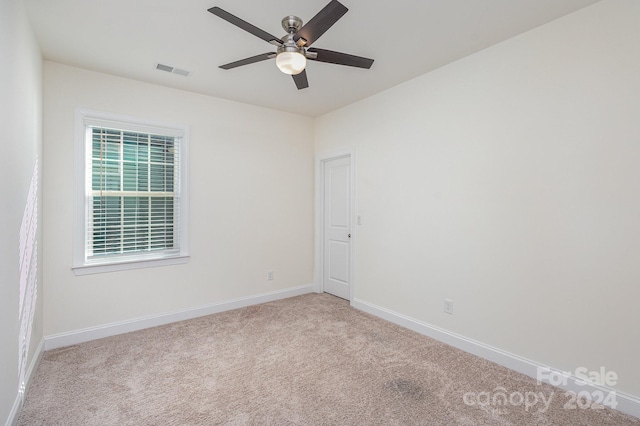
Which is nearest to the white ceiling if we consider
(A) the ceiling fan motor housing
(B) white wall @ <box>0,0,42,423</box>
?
(A) the ceiling fan motor housing

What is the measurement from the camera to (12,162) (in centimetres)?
183

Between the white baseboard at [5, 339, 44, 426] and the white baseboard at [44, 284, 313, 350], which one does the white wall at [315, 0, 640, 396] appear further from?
the white baseboard at [5, 339, 44, 426]

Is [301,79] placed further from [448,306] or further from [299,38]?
[448,306]

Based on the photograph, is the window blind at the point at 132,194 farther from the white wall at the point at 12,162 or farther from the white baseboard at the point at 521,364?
the white baseboard at the point at 521,364

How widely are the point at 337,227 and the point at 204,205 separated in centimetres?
187

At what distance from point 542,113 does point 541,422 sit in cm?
216

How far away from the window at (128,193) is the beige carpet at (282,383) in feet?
2.80

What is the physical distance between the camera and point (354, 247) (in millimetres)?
4055

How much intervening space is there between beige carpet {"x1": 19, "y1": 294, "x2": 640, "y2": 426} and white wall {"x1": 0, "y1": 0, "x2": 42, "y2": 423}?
1.56 feet

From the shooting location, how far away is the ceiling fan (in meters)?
1.69

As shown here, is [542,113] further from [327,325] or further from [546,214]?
[327,325]

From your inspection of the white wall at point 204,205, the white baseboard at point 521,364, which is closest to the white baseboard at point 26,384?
the white wall at point 204,205

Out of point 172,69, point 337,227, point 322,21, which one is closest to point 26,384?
point 172,69

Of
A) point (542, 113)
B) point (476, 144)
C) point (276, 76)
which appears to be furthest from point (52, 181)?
point (542, 113)
